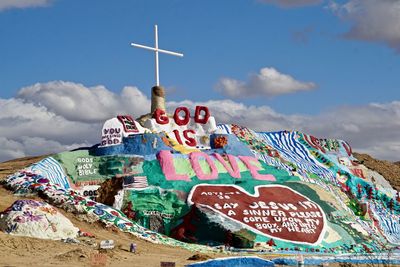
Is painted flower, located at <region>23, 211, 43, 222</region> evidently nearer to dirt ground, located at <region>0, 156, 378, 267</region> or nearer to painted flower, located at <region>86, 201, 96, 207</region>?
dirt ground, located at <region>0, 156, 378, 267</region>

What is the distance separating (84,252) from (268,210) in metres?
12.6

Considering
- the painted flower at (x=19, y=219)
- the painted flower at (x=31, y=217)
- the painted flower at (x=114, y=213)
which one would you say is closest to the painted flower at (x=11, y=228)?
the painted flower at (x=19, y=219)

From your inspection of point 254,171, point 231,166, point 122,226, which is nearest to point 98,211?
point 122,226

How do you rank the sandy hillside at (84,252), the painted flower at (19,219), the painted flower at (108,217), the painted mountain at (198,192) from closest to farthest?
the sandy hillside at (84,252) → the painted flower at (19,219) → the painted flower at (108,217) → the painted mountain at (198,192)

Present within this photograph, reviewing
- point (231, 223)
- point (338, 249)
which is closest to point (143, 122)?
point (231, 223)

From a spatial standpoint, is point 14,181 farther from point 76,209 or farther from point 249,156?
point 249,156

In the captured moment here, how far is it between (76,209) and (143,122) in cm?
990

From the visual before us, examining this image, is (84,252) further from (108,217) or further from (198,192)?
(198,192)

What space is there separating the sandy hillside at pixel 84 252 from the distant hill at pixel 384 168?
28.5 m

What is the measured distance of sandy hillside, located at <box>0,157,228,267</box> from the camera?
2050cm

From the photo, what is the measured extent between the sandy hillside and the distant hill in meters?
28.5

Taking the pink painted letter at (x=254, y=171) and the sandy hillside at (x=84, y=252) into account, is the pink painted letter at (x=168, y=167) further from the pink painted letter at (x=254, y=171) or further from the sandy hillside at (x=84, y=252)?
the sandy hillside at (x=84, y=252)

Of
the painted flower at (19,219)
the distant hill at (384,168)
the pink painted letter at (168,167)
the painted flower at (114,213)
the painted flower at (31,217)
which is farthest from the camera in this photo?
the distant hill at (384,168)

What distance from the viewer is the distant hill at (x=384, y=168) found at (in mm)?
52875
